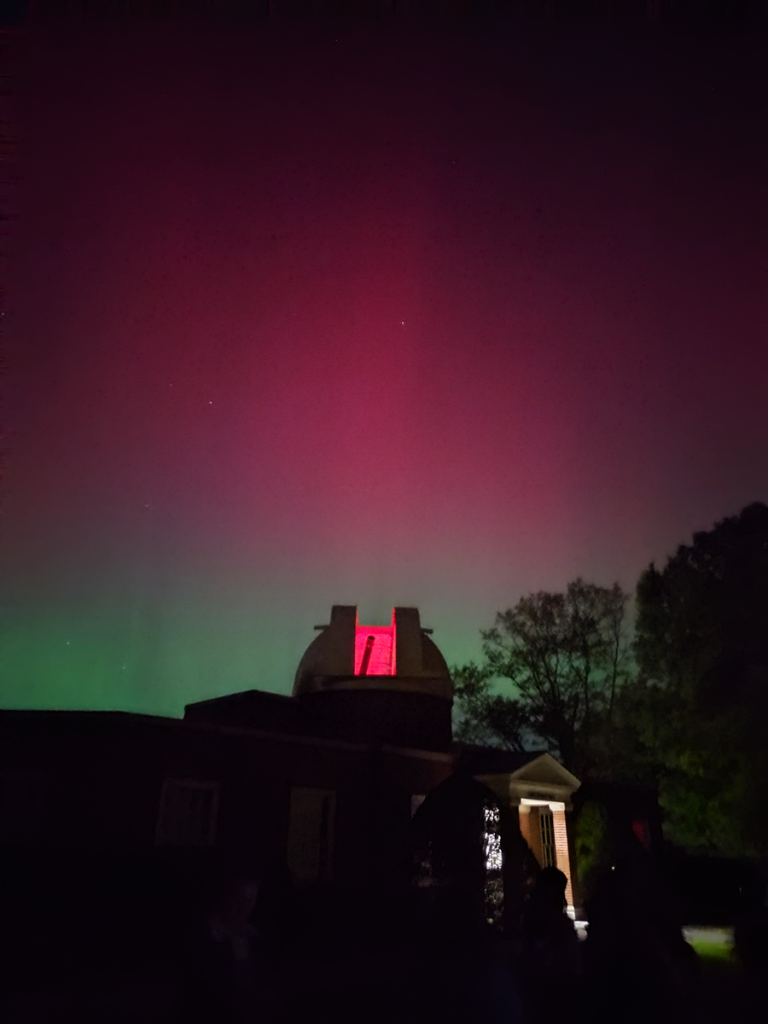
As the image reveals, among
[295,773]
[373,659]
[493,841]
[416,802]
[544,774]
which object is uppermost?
[373,659]

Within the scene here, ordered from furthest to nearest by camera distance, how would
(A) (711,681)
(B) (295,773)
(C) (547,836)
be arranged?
1. (A) (711,681)
2. (C) (547,836)
3. (B) (295,773)

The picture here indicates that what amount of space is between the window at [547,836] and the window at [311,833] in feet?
22.7

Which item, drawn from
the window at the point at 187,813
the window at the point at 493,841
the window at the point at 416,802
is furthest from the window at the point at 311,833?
the window at the point at 493,841

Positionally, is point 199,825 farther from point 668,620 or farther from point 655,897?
point 668,620

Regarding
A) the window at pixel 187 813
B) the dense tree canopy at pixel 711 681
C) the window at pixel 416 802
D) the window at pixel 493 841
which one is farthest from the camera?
the dense tree canopy at pixel 711 681

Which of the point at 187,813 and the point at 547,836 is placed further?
the point at 547,836

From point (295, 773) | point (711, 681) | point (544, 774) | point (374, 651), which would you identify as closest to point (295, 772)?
point (295, 773)

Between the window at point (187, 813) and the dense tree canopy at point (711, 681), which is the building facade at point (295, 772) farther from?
the dense tree canopy at point (711, 681)

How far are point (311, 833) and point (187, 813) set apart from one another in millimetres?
3516

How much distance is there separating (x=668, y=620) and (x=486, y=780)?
9.84 meters

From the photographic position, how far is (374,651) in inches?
966

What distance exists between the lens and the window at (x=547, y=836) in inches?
814

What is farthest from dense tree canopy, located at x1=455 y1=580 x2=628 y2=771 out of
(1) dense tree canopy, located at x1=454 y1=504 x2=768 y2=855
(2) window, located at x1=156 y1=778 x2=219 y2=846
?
(2) window, located at x1=156 y1=778 x2=219 y2=846

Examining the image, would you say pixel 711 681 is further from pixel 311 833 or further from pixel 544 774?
pixel 311 833
